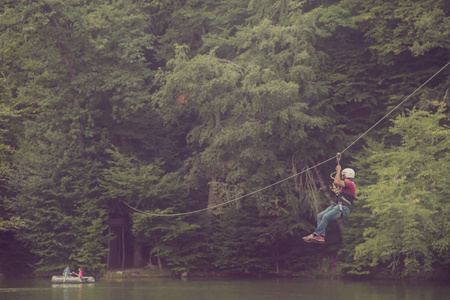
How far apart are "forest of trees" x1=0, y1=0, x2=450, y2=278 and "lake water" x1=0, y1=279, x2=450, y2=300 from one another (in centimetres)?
154

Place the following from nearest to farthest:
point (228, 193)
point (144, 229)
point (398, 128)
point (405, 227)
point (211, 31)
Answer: point (405, 227), point (398, 128), point (228, 193), point (144, 229), point (211, 31)

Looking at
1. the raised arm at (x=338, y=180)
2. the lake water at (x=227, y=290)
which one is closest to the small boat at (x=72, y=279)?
the lake water at (x=227, y=290)

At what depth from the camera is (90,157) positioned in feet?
140

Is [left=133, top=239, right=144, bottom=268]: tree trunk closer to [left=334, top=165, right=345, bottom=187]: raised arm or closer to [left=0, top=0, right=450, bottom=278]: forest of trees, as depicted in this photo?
[left=0, top=0, right=450, bottom=278]: forest of trees

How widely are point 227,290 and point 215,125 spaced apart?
10253mm

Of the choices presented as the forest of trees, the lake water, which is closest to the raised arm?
the lake water

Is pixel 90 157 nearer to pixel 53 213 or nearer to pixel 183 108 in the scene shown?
pixel 53 213

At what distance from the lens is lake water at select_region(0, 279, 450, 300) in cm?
3131

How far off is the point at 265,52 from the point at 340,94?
479 centimetres

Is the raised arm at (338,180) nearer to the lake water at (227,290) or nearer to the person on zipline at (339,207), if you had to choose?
the person on zipline at (339,207)

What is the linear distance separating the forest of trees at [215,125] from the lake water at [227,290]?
154 centimetres

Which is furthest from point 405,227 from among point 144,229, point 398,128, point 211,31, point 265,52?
point 211,31

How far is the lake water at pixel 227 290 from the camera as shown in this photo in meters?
31.3

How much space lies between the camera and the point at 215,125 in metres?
40.5
